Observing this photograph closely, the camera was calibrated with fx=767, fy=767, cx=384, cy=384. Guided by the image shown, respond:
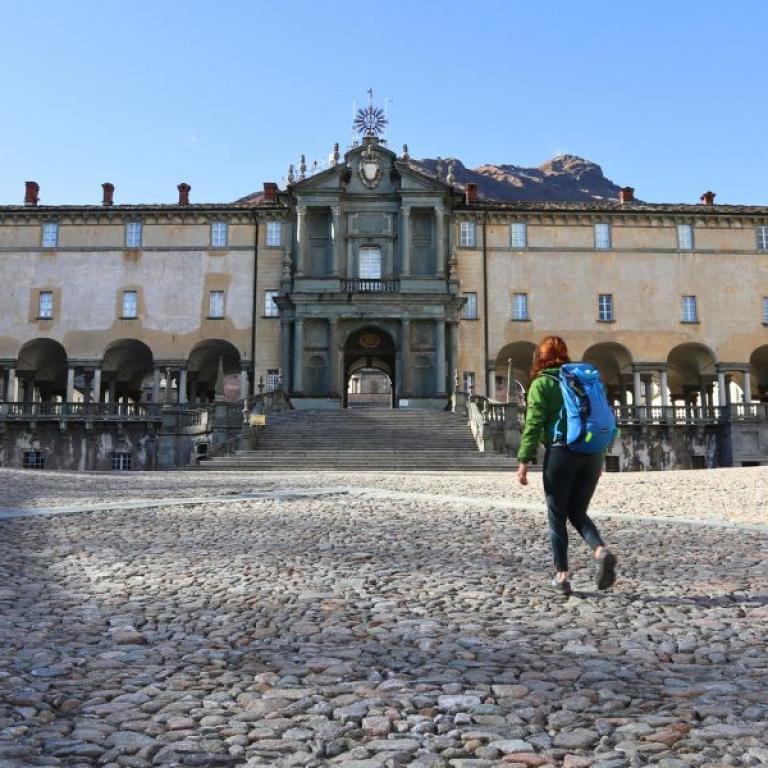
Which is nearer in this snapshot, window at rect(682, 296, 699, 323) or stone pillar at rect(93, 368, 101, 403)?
stone pillar at rect(93, 368, 101, 403)

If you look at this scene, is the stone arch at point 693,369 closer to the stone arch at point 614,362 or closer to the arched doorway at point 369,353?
the stone arch at point 614,362

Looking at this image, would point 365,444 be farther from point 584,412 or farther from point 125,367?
point 125,367

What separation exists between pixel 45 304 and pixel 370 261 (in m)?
18.0

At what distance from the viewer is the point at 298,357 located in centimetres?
3934

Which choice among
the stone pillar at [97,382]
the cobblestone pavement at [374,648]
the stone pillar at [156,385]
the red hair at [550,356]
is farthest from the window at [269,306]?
the red hair at [550,356]

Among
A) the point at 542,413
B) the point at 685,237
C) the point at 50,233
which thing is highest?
the point at 685,237

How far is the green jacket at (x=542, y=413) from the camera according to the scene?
5.66 meters

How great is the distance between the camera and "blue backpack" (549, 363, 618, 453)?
5469 millimetres

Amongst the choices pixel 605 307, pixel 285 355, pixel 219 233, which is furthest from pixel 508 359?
pixel 219 233

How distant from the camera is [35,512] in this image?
32.5 ft

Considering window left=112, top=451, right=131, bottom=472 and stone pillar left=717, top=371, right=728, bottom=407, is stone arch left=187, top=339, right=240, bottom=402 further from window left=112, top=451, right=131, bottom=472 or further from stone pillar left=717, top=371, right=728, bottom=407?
stone pillar left=717, top=371, right=728, bottom=407

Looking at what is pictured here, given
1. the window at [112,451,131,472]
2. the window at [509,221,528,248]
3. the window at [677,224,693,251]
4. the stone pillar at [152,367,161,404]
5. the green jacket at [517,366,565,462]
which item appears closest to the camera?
the green jacket at [517,366,565,462]

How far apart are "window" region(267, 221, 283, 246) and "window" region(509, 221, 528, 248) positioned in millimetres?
12789

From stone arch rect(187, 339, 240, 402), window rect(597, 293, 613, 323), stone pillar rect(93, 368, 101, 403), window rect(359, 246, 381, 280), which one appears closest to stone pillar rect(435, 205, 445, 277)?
window rect(359, 246, 381, 280)
